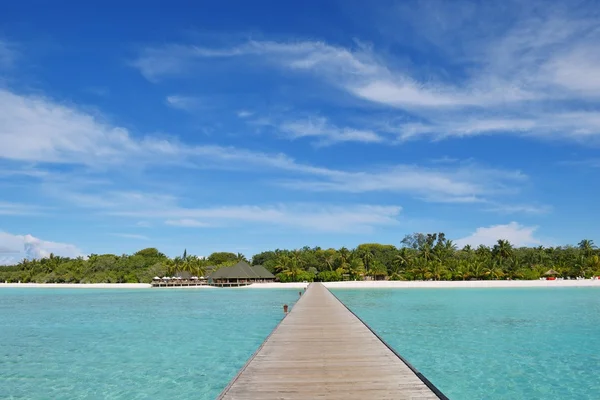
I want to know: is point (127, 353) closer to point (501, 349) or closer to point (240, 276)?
point (501, 349)

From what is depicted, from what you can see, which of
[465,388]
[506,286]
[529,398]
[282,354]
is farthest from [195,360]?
[506,286]

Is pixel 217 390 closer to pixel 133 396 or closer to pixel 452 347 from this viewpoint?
pixel 133 396

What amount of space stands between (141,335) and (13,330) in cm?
888

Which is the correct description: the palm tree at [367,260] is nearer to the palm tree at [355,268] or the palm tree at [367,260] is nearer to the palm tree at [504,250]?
the palm tree at [355,268]

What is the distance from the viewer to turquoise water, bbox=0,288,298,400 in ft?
41.3

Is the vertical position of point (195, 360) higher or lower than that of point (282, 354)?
lower

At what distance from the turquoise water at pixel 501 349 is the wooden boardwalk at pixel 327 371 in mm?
2725

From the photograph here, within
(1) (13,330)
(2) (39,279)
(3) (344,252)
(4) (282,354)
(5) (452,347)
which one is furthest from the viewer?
(2) (39,279)

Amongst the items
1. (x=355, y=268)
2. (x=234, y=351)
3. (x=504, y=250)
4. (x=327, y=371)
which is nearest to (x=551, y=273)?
(x=504, y=250)

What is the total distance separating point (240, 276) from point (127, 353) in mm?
53925

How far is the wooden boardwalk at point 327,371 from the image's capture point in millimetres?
7676

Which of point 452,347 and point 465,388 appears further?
point 452,347

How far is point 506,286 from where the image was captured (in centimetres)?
6044

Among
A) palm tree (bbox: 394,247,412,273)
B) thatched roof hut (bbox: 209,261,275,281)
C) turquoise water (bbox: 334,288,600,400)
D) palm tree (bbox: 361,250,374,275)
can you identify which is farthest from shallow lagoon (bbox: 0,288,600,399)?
palm tree (bbox: 361,250,374,275)
